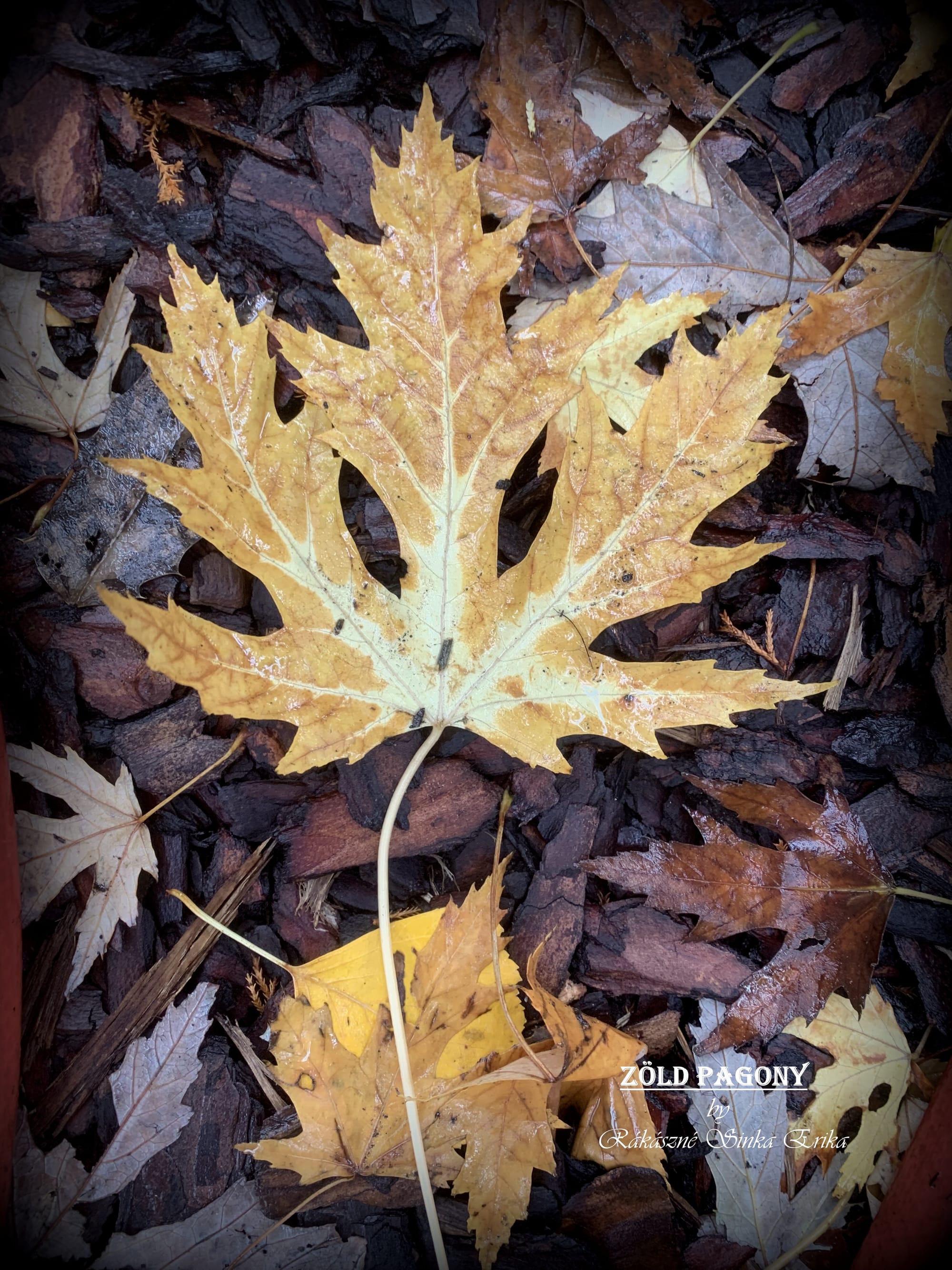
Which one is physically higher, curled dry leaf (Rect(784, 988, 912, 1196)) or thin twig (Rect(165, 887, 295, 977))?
thin twig (Rect(165, 887, 295, 977))

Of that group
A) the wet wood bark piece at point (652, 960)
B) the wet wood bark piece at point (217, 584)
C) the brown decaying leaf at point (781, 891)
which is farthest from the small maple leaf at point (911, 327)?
the wet wood bark piece at point (217, 584)

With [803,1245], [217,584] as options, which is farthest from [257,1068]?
[803,1245]

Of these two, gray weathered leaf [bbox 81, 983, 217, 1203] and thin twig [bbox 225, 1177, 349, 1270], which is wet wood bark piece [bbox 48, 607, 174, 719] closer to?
gray weathered leaf [bbox 81, 983, 217, 1203]

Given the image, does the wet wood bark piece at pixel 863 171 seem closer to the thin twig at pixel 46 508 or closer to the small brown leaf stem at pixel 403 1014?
the small brown leaf stem at pixel 403 1014

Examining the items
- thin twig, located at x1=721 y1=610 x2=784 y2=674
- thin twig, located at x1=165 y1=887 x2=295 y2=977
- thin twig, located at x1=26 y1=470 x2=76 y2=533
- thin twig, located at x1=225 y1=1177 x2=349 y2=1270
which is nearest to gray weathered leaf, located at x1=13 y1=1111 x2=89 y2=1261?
thin twig, located at x1=225 y1=1177 x2=349 y2=1270

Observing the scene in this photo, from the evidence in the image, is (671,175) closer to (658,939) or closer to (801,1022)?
(658,939)

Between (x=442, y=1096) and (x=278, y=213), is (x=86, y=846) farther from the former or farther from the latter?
(x=278, y=213)

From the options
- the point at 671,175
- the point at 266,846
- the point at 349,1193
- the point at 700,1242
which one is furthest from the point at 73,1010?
the point at 671,175
